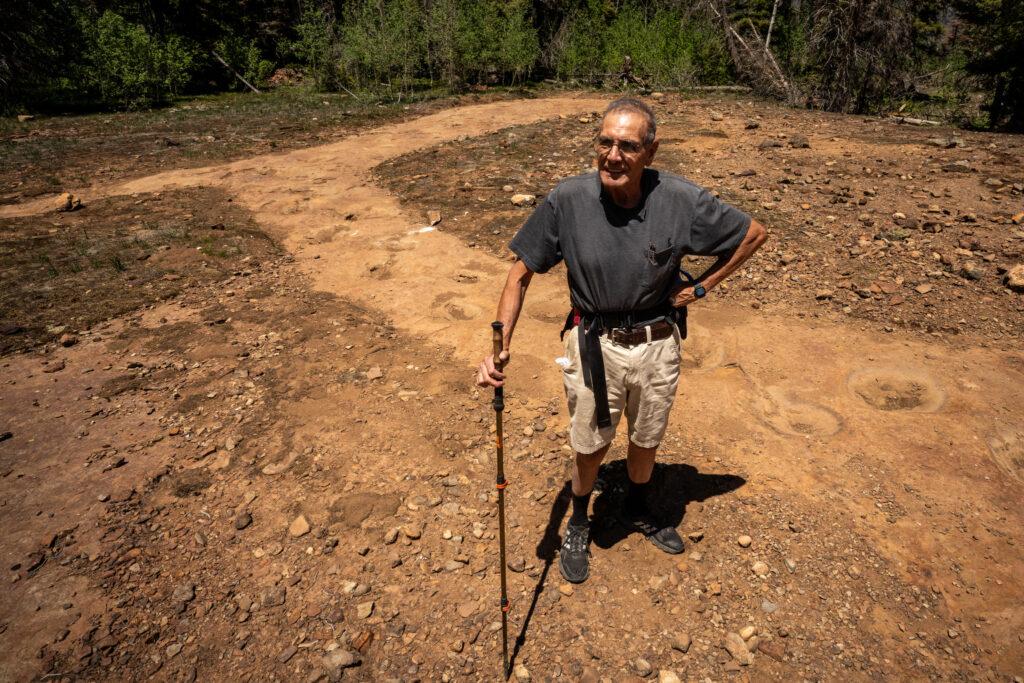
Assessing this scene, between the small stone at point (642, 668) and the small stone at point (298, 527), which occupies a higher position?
the small stone at point (298, 527)

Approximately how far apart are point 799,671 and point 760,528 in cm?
82

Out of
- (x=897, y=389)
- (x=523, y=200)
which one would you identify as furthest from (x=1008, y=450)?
(x=523, y=200)

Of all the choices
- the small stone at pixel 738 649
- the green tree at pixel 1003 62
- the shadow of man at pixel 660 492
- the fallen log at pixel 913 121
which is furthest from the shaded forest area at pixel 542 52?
the small stone at pixel 738 649

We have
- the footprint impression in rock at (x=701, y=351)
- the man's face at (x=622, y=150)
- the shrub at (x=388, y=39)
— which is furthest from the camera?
the shrub at (x=388, y=39)

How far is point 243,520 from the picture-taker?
3.45 meters

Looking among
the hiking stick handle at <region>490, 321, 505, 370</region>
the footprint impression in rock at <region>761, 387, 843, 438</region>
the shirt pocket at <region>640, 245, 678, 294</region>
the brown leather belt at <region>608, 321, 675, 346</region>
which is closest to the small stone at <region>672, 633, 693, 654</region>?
the brown leather belt at <region>608, 321, 675, 346</region>

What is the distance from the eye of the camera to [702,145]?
1059cm

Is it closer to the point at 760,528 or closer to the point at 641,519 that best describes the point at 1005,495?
the point at 760,528

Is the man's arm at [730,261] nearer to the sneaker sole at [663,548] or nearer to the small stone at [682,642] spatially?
the sneaker sole at [663,548]

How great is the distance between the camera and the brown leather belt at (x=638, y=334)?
101 inches

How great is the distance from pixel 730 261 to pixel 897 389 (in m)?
2.81

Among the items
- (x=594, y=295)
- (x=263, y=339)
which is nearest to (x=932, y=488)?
(x=594, y=295)

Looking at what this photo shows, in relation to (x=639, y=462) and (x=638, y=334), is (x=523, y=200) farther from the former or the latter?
(x=638, y=334)

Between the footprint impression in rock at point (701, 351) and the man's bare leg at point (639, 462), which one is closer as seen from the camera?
the man's bare leg at point (639, 462)
